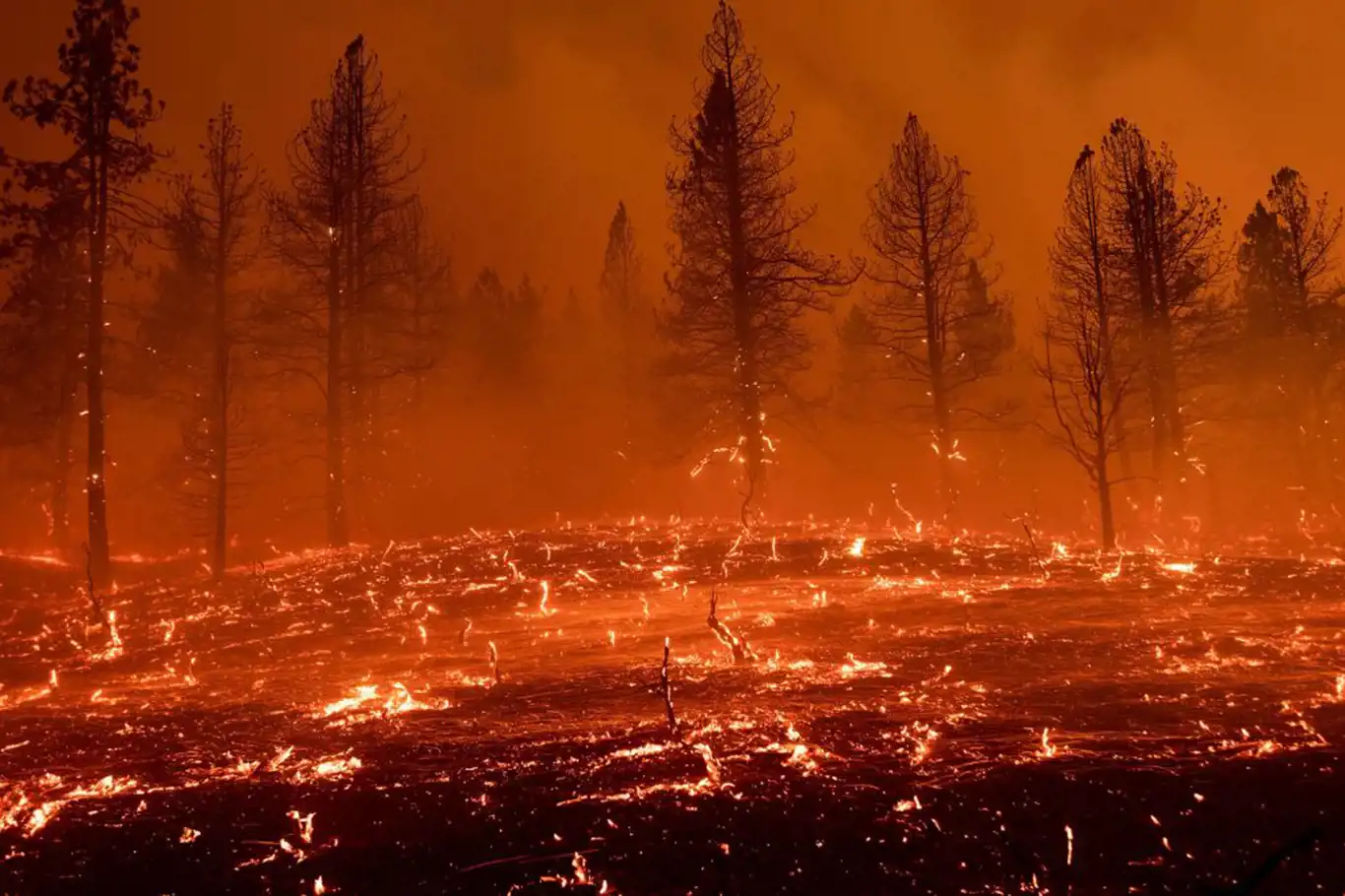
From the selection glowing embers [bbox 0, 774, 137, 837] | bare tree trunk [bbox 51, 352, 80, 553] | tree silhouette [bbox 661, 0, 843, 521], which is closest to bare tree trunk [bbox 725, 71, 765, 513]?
tree silhouette [bbox 661, 0, 843, 521]

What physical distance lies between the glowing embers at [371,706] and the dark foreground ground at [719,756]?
3 cm

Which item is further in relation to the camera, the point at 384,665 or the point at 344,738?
the point at 384,665

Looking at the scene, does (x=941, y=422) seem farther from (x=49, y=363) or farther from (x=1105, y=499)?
(x=49, y=363)

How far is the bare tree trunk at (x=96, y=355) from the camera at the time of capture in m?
16.5

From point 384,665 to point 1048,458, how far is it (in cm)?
4492

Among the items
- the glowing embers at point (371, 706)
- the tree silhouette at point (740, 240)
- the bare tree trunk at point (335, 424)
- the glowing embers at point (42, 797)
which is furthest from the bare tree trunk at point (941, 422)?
the glowing embers at point (42, 797)

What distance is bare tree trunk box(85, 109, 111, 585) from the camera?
649 inches

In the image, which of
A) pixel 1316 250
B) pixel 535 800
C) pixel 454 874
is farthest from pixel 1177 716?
pixel 1316 250

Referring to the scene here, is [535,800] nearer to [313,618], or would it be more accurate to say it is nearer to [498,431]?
[313,618]

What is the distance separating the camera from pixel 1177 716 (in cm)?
455

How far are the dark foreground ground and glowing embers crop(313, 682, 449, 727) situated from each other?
0.11 feet

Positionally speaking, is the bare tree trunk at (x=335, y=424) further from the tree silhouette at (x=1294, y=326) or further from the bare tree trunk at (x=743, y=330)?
the tree silhouette at (x=1294, y=326)

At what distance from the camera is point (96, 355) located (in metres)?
17.1

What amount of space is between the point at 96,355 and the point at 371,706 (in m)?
15.7
